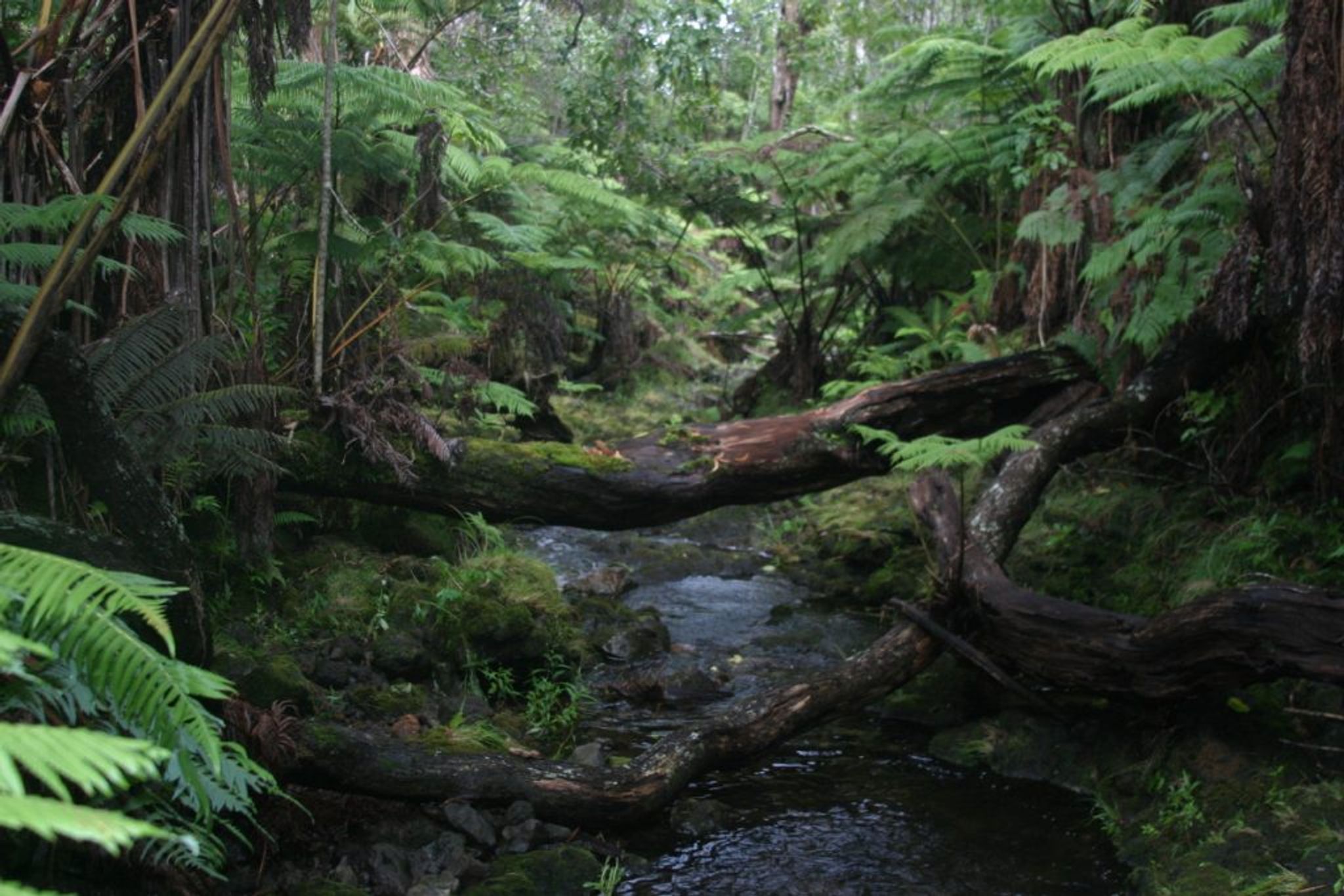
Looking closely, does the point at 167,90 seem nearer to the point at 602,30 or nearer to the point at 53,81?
the point at 53,81

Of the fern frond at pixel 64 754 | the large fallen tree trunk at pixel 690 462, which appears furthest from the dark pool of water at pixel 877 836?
the fern frond at pixel 64 754

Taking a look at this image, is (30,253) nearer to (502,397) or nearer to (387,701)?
(387,701)

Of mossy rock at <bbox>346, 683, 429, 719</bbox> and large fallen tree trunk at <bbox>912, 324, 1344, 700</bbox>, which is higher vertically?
large fallen tree trunk at <bbox>912, 324, 1344, 700</bbox>

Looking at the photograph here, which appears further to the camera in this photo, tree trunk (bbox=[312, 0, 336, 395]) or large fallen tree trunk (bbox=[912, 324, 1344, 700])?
tree trunk (bbox=[312, 0, 336, 395])

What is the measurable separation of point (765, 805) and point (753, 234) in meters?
8.50

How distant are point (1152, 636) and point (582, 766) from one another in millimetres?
2353

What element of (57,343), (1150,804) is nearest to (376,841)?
(57,343)

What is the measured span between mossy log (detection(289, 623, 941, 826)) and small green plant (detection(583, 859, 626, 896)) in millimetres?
245

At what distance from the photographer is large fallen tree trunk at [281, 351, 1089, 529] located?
18.6ft

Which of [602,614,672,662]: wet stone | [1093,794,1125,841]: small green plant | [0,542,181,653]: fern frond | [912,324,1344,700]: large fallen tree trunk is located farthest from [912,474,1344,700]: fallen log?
[0,542,181,653]: fern frond

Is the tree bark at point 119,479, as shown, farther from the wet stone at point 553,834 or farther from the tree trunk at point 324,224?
the tree trunk at point 324,224

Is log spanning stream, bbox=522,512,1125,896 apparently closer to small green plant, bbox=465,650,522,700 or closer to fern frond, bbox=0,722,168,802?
small green plant, bbox=465,650,522,700

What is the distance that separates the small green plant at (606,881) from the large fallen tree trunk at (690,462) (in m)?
2.40

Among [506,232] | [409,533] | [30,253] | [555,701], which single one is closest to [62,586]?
[30,253]
